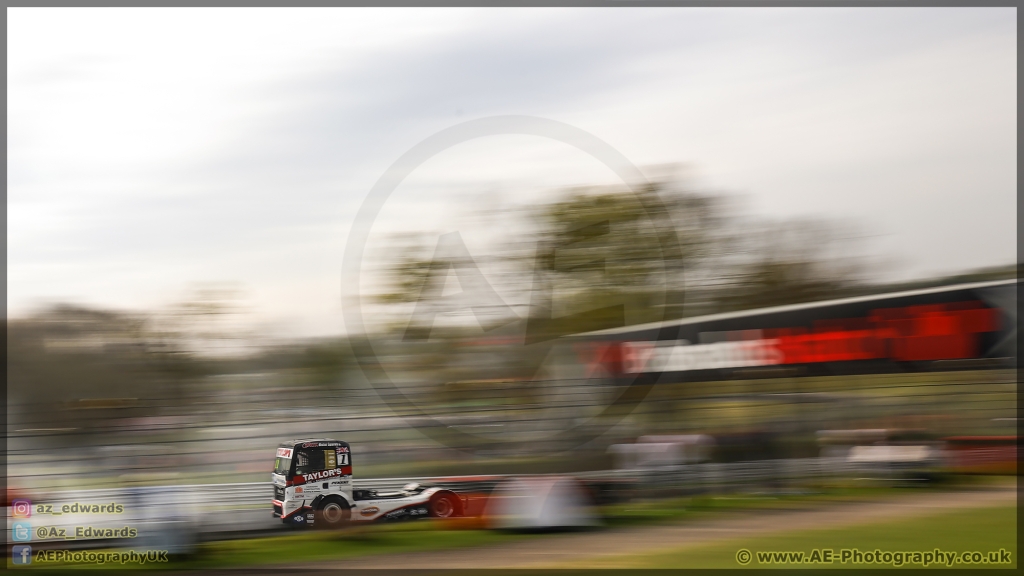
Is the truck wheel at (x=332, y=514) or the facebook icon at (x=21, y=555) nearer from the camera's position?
the facebook icon at (x=21, y=555)

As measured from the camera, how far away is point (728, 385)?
661cm

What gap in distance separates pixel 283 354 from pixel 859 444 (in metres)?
5.15

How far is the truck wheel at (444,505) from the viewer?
19.6 ft

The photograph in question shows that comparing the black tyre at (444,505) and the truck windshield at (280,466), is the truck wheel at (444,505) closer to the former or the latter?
the black tyre at (444,505)

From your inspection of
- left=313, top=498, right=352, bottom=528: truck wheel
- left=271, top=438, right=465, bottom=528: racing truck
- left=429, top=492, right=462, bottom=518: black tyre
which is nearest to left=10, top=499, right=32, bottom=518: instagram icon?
left=271, top=438, right=465, bottom=528: racing truck

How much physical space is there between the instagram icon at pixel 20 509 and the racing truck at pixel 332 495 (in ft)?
5.97

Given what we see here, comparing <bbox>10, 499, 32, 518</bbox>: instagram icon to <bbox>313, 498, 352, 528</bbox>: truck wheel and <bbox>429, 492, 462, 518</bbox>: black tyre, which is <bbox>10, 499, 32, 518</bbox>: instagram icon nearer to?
<bbox>313, 498, 352, 528</bbox>: truck wheel

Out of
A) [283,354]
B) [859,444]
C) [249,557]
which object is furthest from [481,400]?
[859,444]

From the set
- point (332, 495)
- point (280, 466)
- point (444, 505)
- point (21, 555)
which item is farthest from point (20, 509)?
point (444, 505)

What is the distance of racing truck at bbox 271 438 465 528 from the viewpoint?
5961 millimetres

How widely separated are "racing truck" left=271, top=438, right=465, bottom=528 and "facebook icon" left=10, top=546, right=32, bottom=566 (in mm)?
1801

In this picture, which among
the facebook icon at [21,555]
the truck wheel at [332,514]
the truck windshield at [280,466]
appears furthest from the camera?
the truck windshield at [280,466]

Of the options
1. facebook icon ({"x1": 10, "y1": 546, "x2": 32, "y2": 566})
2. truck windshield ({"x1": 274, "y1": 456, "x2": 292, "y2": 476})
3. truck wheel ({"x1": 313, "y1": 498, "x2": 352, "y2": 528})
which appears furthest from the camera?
truck windshield ({"x1": 274, "y1": 456, "x2": 292, "y2": 476})

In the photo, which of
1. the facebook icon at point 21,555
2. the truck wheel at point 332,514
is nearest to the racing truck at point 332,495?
the truck wheel at point 332,514
